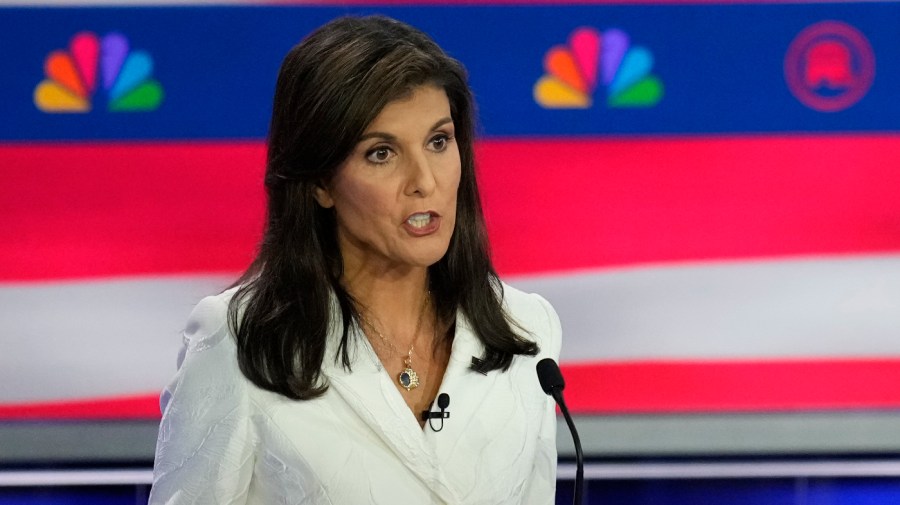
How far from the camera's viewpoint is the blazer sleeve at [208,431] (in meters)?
1.47

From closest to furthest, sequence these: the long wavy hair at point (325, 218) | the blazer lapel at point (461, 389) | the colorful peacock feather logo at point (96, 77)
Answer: the long wavy hair at point (325, 218) < the blazer lapel at point (461, 389) < the colorful peacock feather logo at point (96, 77)

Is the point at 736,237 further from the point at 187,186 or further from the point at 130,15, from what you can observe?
the point at 130,15

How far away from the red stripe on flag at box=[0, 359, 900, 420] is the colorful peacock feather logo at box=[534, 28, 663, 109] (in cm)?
60

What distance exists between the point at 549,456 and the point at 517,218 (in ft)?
3.07

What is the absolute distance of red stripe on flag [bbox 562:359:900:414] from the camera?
2.56 metres

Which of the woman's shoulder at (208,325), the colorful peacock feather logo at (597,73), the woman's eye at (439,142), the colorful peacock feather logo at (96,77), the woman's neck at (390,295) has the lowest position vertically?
the woman's shoulder at (208,325)

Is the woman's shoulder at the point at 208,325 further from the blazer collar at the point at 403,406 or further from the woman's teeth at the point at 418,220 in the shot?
the woman's teeth at the point at 418,220

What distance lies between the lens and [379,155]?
58.4 inches

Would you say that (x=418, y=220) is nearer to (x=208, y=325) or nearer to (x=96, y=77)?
(x=208, y=325)

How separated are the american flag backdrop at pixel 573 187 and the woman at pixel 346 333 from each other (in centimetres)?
95

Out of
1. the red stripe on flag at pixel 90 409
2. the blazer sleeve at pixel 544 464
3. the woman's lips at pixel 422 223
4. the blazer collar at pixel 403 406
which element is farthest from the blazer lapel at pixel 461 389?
the red stripe on flag at pixel 90 409

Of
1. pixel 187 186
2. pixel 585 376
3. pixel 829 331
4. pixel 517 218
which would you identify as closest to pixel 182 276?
pixel 187 186

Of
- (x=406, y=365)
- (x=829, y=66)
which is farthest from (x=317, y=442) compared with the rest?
(x=829, y=66)

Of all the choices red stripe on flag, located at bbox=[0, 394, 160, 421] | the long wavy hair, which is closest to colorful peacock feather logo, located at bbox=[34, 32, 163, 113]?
red stripe on flag, located at bbox=[0, 394, 160, 421]
